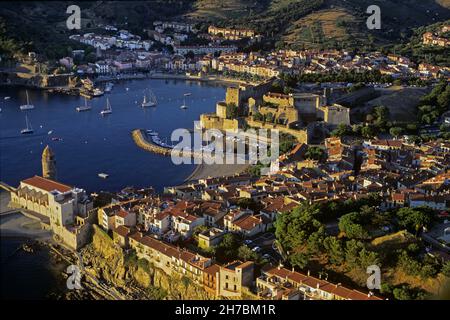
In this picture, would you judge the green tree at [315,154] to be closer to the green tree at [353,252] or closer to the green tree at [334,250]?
the green tree at [334,250]

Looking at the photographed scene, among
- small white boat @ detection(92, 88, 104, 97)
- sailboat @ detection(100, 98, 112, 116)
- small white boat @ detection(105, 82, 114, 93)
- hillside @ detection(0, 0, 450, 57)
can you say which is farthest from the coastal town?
hillside @ detection(0, 0, 450, 57)

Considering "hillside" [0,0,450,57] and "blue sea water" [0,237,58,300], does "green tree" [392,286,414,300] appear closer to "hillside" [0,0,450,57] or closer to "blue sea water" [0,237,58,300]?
"blue sea water" [0,237,58,300]

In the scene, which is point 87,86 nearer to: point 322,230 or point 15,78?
point 15,78

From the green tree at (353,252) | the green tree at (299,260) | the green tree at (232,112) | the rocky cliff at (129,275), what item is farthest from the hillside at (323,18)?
the green tree at (299,260)

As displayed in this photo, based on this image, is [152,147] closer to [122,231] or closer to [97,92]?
[122,231]

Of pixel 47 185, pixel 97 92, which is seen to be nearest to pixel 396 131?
pixel 47 185

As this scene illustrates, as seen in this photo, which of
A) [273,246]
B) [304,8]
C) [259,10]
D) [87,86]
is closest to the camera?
[273,246]
